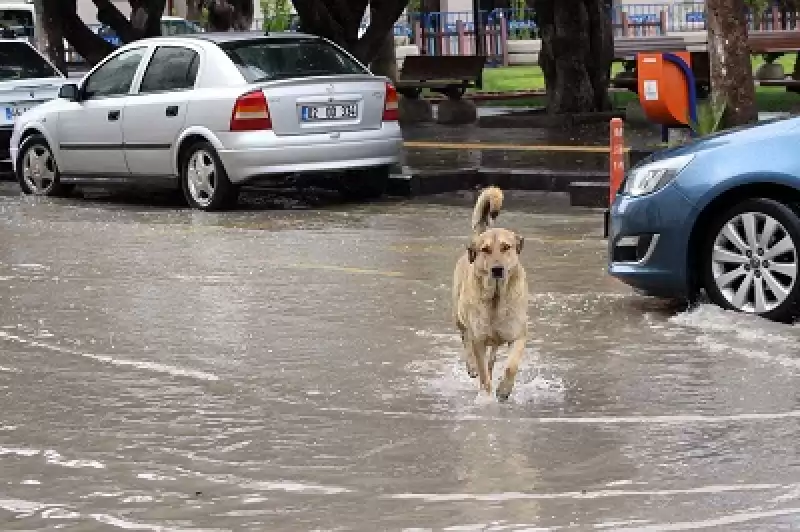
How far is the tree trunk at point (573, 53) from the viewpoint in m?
23.8

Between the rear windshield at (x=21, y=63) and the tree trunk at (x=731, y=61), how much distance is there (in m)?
8.22

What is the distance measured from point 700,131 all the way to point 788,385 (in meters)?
8.97

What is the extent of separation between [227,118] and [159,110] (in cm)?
104

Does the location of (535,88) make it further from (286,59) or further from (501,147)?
(286,59)

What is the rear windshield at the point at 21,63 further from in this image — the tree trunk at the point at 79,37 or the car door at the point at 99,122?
the tree trunk at the point at 79,37

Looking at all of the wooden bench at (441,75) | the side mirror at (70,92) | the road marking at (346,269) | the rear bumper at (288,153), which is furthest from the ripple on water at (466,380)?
the wooden bench at (441,75)

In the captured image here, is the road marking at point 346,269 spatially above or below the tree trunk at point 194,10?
below

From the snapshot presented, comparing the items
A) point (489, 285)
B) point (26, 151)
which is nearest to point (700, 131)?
point (26, 151)

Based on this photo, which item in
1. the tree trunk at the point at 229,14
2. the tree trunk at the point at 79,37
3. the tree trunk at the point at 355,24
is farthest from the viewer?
the tree trunk at the point at 229,14

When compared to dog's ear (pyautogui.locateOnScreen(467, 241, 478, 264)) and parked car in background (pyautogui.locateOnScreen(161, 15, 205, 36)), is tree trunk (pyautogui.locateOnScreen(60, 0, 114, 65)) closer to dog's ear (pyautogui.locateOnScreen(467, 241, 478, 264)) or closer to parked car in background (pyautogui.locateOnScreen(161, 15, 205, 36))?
parked car in background (pyautogui.locateOnScreen(161, 15, 205, 36))

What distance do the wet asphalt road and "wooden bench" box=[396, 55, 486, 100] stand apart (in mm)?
13744

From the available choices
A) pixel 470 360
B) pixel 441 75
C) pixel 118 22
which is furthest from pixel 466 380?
pixel 118 22

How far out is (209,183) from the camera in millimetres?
15891

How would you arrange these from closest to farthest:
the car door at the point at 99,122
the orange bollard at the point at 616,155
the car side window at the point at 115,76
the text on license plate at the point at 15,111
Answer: the orange bollard at the point at 616,155, the car door at the point at 99,122, the car side window at the point at 115,76, the text on license plate at the point at 15,111
